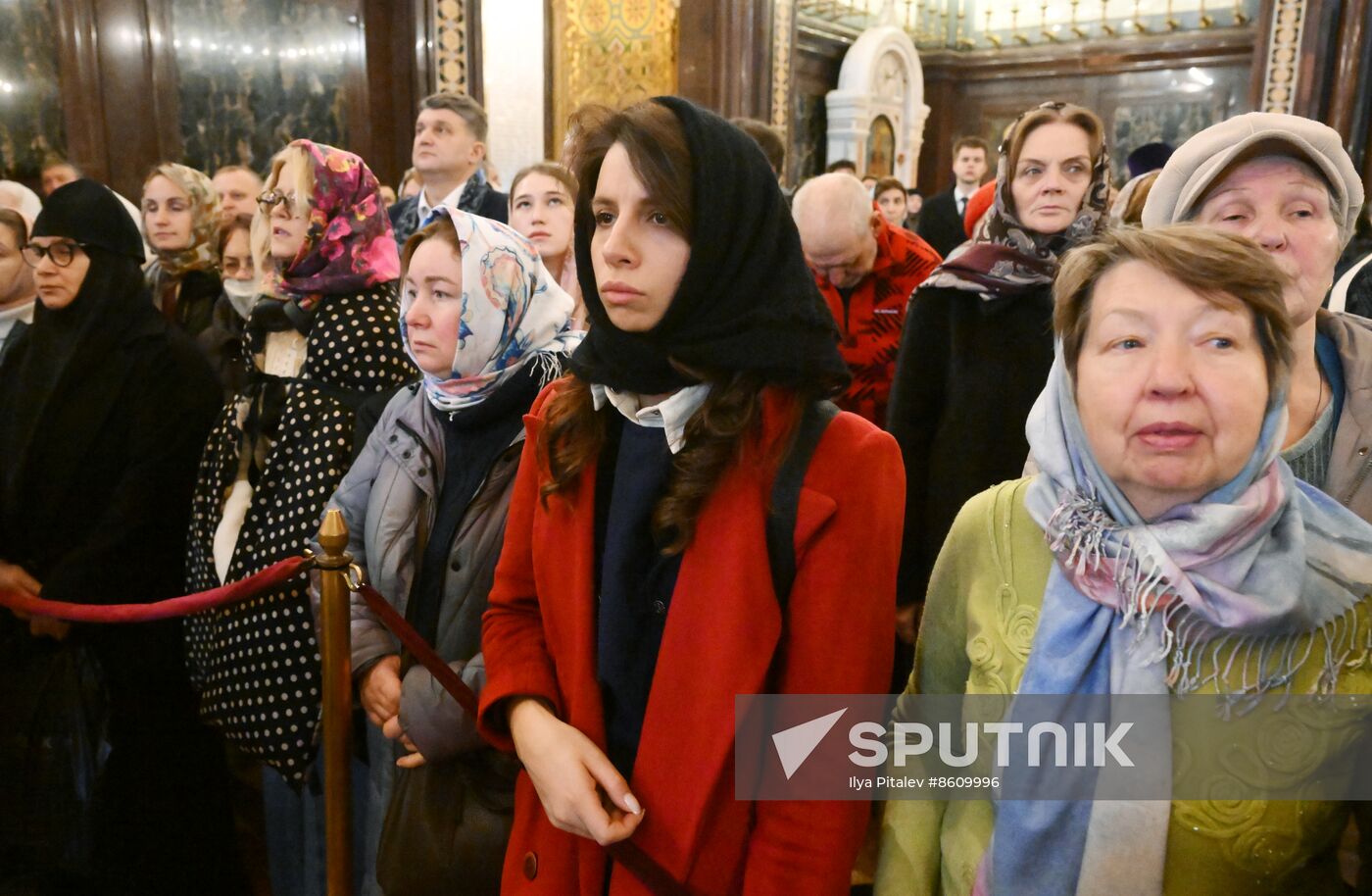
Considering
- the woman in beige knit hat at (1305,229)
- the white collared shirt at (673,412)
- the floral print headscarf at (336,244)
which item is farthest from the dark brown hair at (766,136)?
the white collared shirt at (673,412)

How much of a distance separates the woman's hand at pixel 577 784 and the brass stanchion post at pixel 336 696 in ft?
2.05

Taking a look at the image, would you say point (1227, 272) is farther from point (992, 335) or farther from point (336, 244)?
point (336, 244)

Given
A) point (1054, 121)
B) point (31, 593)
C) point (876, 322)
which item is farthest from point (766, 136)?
point (31, 593)

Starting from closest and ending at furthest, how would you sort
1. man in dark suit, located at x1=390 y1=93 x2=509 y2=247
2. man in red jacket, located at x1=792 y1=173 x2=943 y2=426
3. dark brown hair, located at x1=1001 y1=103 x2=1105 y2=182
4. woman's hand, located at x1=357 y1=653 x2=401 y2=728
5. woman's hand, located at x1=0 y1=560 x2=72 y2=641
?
woman's hand, located at x1=357 y1=653 x2=401 y2=728, dark brown hair, located at x1=1001 y1=103 x2=1105 y2=182, woman's hand, located at x1=0 y1=560 x2=72 y2=641, man in red jacket, located at x1=792 y1=173 x2=943 y2=426, man in dark suit, located at x1=390 y1=93 x2=509 y2=247

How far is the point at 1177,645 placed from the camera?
1253 millimetres

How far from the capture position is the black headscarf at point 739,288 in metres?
1.29

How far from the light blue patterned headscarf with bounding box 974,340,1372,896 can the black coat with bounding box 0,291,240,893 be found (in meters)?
2.48

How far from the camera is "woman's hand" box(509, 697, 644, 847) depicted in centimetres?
132

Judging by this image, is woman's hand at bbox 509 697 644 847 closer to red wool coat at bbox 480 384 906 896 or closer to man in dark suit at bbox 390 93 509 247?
red wool coat at bbox 480 384 906 896

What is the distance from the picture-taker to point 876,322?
3.14m

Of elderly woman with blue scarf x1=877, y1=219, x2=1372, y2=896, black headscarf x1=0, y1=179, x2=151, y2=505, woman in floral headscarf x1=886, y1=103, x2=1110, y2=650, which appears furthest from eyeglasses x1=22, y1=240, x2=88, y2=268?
elderly woman with blue scarf x1=877, y1=219, x2=1372, y2=896

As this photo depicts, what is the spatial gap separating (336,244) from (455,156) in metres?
2.03

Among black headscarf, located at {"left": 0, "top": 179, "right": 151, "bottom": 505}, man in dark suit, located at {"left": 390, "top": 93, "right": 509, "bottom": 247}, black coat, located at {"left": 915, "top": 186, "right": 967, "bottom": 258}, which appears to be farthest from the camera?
black coat, located at {"left": 915, "top": 186, "right": 967, "bottom": 258}

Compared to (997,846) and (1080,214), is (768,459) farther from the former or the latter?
(1080,214)
